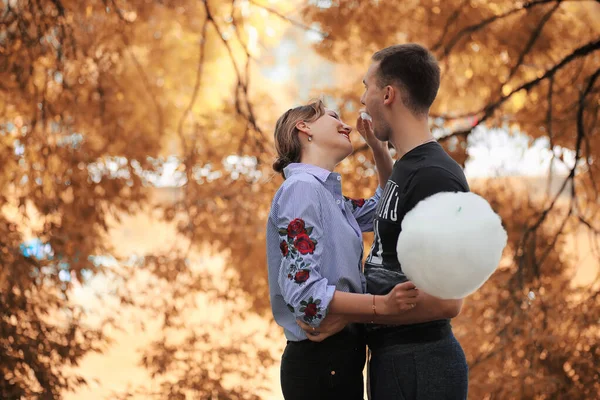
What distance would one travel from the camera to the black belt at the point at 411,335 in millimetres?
1652

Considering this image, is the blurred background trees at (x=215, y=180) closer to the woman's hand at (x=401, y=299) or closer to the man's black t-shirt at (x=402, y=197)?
the man's black t-shirt at (x=402, y=197)

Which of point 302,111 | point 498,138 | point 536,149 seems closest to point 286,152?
point 302,111

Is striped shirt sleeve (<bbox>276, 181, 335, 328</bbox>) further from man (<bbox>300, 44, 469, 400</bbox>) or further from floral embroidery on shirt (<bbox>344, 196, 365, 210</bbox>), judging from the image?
floral embroidery on shirt (<bbox>344, 196, 365, 210</bbox>)

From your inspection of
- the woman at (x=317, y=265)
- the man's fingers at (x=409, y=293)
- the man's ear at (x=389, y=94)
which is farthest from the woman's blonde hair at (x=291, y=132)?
the man's fingers at (x=409, y=293)

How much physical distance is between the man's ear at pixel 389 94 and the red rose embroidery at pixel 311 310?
21.2 inches

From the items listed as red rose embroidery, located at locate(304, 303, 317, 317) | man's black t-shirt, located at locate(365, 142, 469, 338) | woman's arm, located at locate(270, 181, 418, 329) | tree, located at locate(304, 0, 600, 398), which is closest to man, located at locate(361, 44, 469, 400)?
man's black t-shirt, located at locate(365, 142, 469, 338)

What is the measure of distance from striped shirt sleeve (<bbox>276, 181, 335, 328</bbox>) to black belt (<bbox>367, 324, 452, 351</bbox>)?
7.4 inches

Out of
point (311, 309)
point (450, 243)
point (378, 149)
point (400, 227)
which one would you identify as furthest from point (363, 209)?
point (450, 243)

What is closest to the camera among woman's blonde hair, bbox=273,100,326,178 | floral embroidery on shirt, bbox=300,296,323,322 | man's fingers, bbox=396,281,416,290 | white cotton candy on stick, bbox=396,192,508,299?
white cotton candy on stick, bbox=396,192,508,299

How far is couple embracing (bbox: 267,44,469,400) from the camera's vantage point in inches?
62.6

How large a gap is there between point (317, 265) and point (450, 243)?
410 mm

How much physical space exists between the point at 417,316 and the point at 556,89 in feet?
12.3

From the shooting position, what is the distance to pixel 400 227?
5.33 feet

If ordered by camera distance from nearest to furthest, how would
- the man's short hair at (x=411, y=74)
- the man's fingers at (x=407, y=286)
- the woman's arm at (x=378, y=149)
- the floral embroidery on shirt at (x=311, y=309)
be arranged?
the man's fingers at (x=407, y=286) → the floral embroidery on shirt at (x=311, y=309) → the man's short hair at (x=411, y=74) → the woman's arm at (x=378, y=149)
